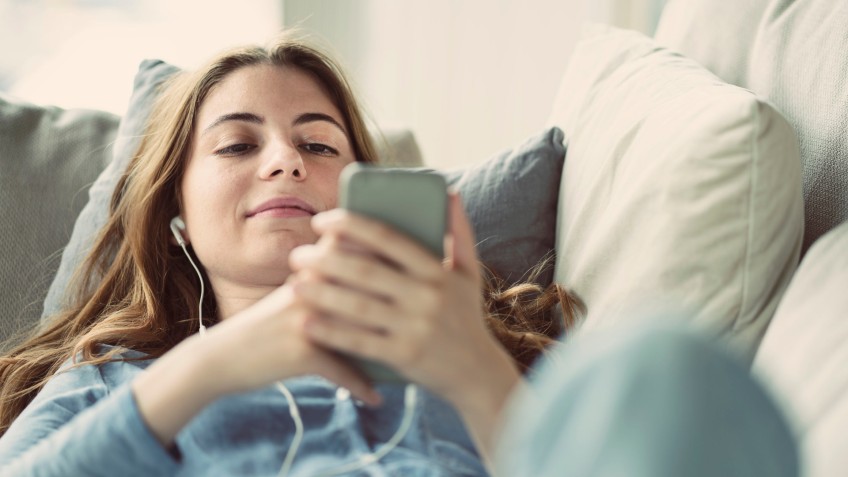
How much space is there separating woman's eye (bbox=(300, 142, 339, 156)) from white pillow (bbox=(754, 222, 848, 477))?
727mm

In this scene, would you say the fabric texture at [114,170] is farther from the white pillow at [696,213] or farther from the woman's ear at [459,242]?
the woman's ear at [459,242]

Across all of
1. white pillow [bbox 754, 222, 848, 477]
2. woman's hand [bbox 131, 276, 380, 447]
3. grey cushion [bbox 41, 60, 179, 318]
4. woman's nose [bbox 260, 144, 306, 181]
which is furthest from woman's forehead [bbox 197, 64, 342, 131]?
white pillow [bbox 754, 222, 848, 477]

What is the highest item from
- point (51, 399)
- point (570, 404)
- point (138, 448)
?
point (570, 404)

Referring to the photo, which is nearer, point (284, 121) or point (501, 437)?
point (501, 437)

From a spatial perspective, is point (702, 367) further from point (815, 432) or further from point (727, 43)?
point (727, 43)

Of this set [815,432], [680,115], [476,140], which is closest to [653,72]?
[680,115]

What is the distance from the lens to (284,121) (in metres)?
1.40

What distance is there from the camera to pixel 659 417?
0.51 metres

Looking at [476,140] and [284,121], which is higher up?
[284,121]

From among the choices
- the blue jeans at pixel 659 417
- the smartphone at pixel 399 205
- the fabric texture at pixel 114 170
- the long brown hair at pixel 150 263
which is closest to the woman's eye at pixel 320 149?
the long brown hair at pixel 150 263

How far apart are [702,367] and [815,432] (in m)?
0.31

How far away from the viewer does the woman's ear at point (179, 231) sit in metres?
1.44

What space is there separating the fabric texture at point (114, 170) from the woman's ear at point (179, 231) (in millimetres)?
181

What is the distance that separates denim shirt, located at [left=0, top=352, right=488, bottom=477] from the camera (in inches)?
35.7
